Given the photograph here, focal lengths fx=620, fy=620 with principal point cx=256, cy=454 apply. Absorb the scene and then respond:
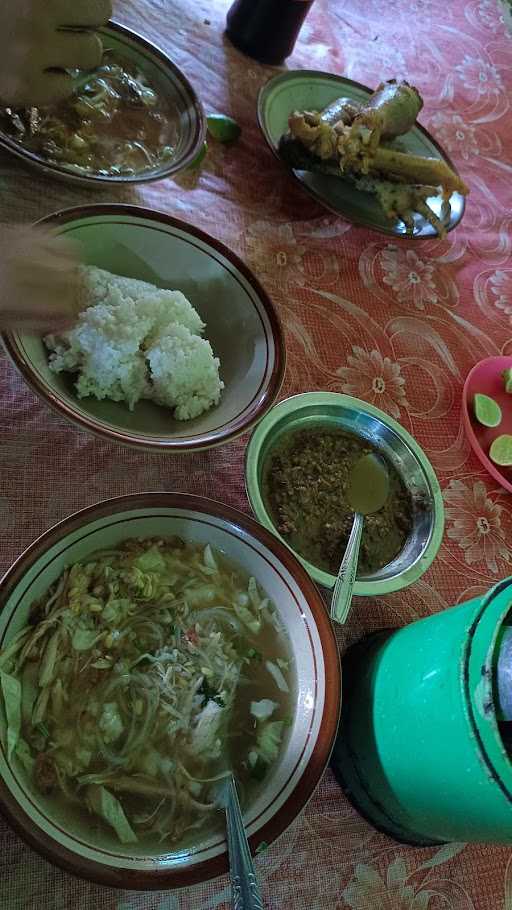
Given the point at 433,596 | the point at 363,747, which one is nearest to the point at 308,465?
the point at 433,596

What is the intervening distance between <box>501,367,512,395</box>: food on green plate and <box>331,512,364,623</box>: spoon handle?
Result: 567 millimetres

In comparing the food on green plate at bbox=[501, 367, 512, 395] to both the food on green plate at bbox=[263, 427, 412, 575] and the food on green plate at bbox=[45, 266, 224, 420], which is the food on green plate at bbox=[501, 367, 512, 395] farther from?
the food on green plate at bbox=[45, 266, 224, 420]

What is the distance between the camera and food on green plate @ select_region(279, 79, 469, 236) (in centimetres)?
124

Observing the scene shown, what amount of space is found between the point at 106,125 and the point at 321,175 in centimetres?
45


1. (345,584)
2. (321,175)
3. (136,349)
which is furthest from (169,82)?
(345,584)

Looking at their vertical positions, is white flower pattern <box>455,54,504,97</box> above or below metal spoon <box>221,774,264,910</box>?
above

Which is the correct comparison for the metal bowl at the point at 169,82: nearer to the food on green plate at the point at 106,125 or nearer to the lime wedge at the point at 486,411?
the food on green plate at the point at 106,125

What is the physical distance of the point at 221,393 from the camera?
3.00 ft

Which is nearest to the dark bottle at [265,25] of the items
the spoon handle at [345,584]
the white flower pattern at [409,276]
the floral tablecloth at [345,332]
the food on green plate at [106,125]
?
the floral tablecloth at [345,332]

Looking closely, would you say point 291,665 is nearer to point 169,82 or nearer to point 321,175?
point 321,175

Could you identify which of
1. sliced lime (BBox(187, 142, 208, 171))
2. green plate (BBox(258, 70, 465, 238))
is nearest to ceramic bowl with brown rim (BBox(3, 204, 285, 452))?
sliced lime (BBox(187, 142, 208, 171))

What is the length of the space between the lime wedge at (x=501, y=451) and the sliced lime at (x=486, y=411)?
1.3 inches

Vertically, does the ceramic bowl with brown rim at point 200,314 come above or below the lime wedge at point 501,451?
above

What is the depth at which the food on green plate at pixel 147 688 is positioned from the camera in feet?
2.03
